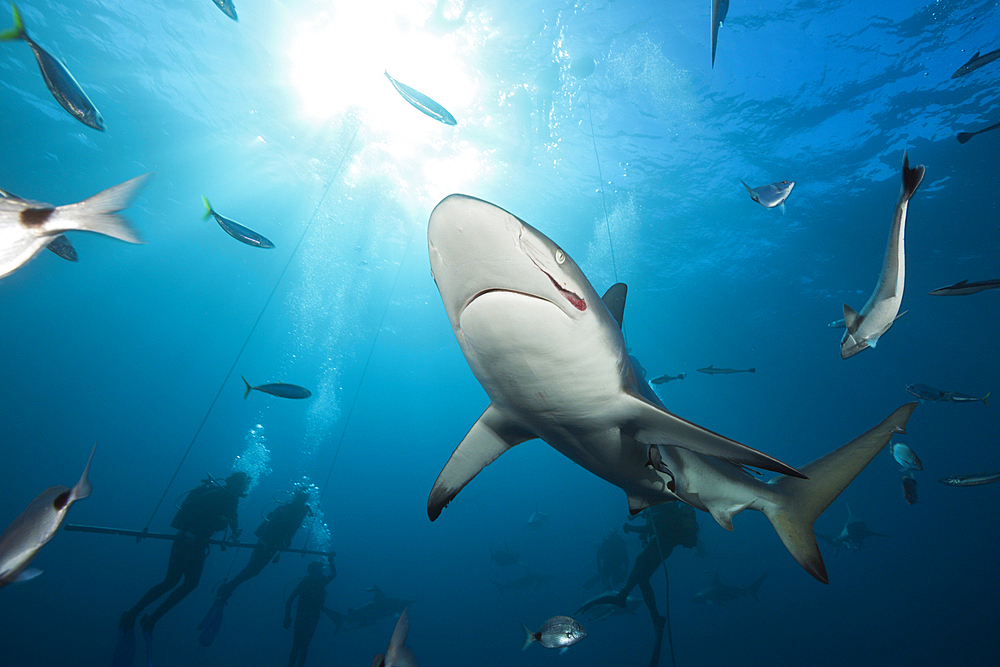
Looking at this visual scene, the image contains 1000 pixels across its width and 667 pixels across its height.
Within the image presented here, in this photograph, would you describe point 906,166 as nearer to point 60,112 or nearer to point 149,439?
point 60,112

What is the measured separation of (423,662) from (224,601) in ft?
93.0

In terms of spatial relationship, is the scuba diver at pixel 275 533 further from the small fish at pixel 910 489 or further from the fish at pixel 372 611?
the small fish at pixel 910 489

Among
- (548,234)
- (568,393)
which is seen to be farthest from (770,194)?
(548,234)

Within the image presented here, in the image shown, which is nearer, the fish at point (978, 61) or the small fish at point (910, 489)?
the fish at point (978, 61)

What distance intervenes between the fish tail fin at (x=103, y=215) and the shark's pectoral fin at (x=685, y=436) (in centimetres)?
239

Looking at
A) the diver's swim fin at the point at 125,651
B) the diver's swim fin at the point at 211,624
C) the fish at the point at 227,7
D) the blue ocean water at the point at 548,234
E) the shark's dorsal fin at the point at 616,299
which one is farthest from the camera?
the blue ocean water at the point at 548,234

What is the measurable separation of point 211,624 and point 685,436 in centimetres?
1265

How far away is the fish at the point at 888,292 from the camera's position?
1768 millimetres

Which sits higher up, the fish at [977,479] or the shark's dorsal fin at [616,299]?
the shark's dorsal fin at [616,299]

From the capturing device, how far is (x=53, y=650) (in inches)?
782

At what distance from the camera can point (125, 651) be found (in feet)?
22.7

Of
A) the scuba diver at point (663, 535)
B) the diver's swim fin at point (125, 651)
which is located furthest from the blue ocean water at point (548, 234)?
the scuba diver at point (663, 535)

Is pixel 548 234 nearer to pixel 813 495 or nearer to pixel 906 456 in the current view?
pixel 906 456

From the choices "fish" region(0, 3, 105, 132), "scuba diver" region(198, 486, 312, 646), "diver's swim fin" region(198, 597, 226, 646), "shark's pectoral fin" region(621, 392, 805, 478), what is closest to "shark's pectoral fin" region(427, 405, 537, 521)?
"shark's pectoral fin" region(621, 392, 805, 478)
